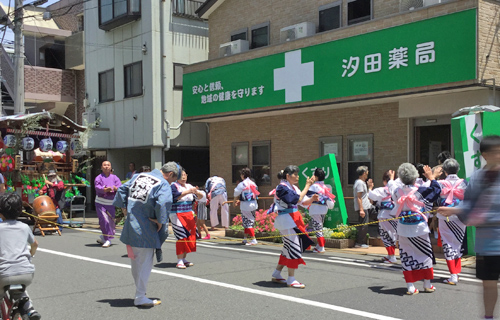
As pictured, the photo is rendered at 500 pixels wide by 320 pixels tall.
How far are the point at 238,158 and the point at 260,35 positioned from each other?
163 inches

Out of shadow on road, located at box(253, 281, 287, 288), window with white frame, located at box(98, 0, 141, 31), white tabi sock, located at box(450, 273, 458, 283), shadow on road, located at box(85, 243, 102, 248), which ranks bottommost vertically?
shadow on road, located at box(85, 243, 102, 248)

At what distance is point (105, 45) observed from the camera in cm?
2320

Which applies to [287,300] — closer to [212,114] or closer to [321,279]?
[321,279]

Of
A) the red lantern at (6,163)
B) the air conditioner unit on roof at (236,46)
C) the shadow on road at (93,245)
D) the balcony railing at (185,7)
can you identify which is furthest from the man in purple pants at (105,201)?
the balcony railing at (185,7)

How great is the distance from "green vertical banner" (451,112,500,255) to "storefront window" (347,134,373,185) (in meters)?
4.76

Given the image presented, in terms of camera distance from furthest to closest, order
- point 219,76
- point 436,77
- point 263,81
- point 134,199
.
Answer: point 219,76 < point 263,81 < point 436,77 < point 134,199

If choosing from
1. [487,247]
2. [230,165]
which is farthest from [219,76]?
[487,247]

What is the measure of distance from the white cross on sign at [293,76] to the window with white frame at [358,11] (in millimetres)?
1743

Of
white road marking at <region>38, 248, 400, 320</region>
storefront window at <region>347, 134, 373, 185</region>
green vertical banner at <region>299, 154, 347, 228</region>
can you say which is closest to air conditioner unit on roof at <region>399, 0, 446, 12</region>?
storefront window at <region>347, 134, 373, 185</region>

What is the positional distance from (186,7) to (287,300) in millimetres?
16931

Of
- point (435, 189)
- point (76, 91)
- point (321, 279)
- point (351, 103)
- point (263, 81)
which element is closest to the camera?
point (435, 189)

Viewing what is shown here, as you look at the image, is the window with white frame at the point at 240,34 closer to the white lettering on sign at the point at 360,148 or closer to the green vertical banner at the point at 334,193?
the white lettering on sign at the point at 360,148

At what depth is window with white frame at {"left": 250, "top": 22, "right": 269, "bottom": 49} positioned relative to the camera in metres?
17.9

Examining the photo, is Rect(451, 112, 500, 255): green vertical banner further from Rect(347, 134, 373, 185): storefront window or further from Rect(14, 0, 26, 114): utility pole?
Rect(14, 0, 26, 114): utility pole
